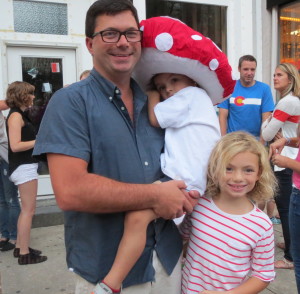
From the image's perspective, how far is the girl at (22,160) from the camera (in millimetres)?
4098

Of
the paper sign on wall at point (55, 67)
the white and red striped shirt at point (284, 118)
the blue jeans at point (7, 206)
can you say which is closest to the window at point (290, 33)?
the white and red striped shirt at point (284, 118)

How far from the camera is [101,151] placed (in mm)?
1605

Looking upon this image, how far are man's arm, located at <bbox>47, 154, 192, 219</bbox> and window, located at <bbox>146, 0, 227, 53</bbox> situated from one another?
5251 millimetres

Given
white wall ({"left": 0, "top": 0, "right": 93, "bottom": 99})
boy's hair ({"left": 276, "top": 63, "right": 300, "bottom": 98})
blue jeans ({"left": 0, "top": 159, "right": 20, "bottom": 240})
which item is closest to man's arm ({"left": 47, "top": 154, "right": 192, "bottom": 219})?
boy's hair ({"left": 276, "top": 63, "right": 300, "bottom": 98})

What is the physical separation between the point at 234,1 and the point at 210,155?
579 centimetres

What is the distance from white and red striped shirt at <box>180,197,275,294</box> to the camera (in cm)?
176

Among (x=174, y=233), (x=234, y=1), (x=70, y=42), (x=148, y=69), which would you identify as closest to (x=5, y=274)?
(x=174, y=233)

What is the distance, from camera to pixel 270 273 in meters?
1.80

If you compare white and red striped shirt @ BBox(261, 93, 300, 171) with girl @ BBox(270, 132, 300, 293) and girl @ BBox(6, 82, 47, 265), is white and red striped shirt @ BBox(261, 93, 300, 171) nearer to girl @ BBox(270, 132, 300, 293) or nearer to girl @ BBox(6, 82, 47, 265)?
girl @ BBox(270, 132, 300, 293)

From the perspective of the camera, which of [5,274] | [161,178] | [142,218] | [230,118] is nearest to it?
[142,218]

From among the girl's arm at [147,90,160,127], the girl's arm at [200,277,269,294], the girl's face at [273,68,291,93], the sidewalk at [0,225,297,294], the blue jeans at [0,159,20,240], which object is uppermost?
the girl's face at [273,68,291,93]

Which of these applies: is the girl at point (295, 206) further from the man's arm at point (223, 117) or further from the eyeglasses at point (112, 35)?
the man's arm at point (223, 117)

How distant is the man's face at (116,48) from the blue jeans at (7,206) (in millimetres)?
3279

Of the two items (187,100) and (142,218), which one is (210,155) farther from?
(142,218)
